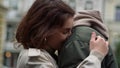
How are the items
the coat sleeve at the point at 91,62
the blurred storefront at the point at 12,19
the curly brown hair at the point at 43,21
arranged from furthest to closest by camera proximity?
the blurred storefront at the point at 12,19 < the curly brown hair at the point at 43,21 < the coat sleeve at the point at 91,62

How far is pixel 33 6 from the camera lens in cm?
249

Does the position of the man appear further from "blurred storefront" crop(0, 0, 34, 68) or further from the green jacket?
"blurred storefront" crop(0, 0, 34, 68)

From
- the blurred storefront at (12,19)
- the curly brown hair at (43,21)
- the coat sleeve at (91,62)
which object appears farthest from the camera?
the blurred storefront at (12,19)

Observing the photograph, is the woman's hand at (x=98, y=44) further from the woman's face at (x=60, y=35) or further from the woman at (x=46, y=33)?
the woman's face at (x=60, y=35)

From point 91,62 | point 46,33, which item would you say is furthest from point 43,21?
point 91,62

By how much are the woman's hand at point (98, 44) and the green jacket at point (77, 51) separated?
3 centimetres

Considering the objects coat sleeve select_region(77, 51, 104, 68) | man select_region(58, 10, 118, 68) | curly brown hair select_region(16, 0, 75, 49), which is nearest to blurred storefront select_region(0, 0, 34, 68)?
man select_region(58, 10, 118, 68)

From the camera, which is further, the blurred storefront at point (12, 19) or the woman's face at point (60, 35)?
the blurred storefront at point (12, 19)

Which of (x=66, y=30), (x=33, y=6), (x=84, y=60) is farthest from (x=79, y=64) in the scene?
(x=33, y=6)

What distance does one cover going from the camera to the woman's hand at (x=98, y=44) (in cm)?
236

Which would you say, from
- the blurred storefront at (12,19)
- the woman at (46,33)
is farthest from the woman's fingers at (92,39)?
the blurred storefront at (12,19)

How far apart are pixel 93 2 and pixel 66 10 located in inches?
1194

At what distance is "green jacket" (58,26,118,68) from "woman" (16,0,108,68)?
0.12 feet

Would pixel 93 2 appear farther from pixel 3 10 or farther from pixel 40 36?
pixel 40 36
